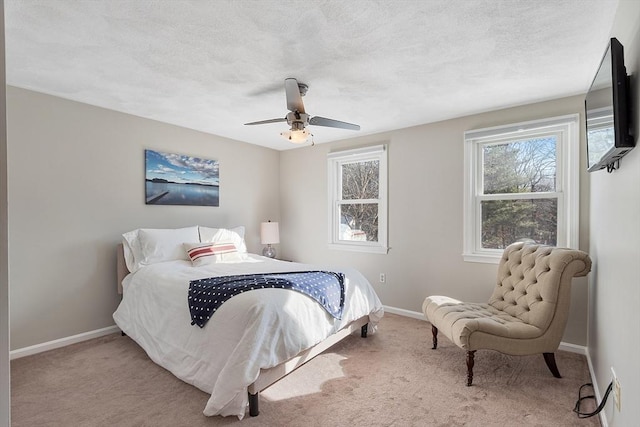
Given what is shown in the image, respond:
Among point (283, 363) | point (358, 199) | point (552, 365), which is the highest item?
point (358, 199)

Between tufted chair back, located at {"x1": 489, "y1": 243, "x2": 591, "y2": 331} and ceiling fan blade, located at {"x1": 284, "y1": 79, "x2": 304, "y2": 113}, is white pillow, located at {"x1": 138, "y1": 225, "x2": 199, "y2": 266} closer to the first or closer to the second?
ceiling fan blade, located at {"x1": 284, "y1": 79, "x2": 304, "y2": 113}

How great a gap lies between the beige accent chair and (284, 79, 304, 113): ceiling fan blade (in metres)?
2.07

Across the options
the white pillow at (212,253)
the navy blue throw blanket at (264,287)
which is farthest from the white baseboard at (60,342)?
the navy blue throw blanket at (264,287)

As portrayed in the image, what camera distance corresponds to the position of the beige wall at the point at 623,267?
1272 millimetres

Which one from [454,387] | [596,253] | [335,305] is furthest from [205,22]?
[596,253]

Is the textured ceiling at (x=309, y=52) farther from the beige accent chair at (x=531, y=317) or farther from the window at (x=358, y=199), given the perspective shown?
the beige accent chair at (x=531, y=317)

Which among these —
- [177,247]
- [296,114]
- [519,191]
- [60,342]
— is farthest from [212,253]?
[519,191]

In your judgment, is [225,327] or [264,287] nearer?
[225,327]

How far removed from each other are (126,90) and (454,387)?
3600 mm

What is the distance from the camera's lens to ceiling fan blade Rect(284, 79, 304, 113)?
2462 millimetres

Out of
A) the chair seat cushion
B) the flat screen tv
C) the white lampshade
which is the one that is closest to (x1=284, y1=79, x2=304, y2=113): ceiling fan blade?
the flat screen tv

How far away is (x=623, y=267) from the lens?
1.49 m

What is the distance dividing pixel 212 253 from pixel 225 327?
148cm

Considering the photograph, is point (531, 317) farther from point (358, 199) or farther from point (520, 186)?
point (358, 199)
